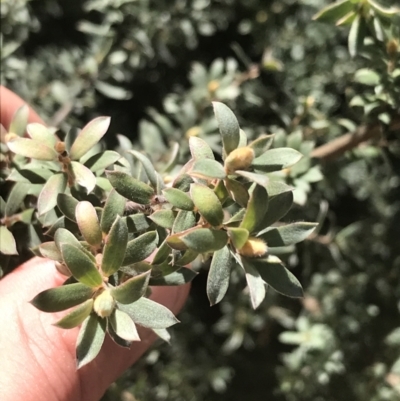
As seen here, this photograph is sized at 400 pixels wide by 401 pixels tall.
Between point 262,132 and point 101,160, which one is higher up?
point 101,160

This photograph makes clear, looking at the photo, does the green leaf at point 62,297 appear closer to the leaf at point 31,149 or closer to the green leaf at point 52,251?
the green leaf at point 52,251

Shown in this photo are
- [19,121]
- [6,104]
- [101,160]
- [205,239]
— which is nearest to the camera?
[205,239]

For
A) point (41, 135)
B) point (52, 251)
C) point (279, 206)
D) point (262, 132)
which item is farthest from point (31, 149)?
point (262, 132)

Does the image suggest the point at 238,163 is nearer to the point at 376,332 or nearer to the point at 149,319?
the point at 149,319

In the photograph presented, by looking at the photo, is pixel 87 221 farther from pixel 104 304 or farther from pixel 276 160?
pixel 276 160

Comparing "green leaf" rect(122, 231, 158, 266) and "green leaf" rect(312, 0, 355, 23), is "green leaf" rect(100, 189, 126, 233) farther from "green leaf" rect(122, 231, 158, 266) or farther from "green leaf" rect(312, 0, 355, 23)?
"green leaf" rect(312, 0, 355, 23)

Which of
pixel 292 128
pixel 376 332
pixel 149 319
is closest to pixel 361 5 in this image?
pixel 292 128

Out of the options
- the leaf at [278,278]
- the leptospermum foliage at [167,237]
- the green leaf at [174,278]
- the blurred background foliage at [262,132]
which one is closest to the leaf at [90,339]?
the leptospermum foliage at [167,237]
